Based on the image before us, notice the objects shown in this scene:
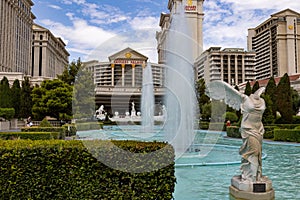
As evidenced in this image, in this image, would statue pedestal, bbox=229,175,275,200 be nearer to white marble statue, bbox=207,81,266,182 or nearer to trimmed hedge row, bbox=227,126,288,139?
white marble statue, bbox=207,81,266,182

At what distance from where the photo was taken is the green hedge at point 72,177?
4434mm

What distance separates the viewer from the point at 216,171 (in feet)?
26.7

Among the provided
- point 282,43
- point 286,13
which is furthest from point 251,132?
point 286,13

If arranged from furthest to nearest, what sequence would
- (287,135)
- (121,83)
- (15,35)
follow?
(121,83), (15,35), (287,135)

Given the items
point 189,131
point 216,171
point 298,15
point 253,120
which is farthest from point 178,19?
point 298,15

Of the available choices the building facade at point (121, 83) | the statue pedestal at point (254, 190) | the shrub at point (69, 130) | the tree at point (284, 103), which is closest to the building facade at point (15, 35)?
the building facade at point (121, 83)

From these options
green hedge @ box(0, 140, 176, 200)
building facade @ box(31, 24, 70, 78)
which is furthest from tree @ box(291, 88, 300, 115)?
building facade @ box(31, 24, 70, 78)

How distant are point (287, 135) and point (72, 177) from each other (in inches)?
638

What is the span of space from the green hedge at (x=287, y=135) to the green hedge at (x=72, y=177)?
15.1 metres

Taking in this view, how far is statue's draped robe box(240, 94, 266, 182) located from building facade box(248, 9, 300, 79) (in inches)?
3965

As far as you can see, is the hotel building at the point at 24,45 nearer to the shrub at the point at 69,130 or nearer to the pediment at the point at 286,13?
the shrub at the point at 69,130

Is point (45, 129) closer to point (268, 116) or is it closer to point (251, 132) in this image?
point (251, 132)

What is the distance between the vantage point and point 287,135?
17.3m

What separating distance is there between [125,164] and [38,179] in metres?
1.42
